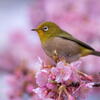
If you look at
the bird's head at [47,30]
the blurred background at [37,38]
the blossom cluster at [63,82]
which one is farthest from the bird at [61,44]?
the blurred background at [37,38]

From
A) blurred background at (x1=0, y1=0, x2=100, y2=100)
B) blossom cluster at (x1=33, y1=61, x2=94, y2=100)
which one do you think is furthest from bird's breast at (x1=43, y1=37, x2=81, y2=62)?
blurred background at (x1=0, y1=0, x2=100, y2=100)

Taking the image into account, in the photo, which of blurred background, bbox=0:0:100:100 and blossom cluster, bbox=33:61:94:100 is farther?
blurred background, bbox=0:0:100:100

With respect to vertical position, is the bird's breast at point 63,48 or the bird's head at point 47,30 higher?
the bird's head at point 47,30

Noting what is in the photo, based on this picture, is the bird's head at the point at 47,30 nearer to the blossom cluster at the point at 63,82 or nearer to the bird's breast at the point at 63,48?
the bird's breast at the point at 63,48

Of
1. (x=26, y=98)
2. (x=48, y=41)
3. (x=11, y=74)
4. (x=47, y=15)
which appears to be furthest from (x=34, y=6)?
(x=48, y=41)

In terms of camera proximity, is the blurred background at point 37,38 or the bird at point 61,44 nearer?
the bird at point 61,44

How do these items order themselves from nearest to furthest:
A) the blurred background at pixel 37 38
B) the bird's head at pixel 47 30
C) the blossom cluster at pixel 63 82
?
1. the blossom cluster at pixel 63 82
2. the bird's head at pixel 47 30
3. the blurred background at pixel 37 38

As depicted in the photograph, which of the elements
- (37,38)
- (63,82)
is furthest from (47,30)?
(37,38)

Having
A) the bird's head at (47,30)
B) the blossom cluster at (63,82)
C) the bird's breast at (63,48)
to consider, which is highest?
the bird's head at (47,30)

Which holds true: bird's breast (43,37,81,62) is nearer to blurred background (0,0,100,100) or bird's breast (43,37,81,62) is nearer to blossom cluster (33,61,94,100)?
blossom cluster (33,61,94,100)

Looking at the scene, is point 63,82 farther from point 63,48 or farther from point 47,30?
point 47,30
